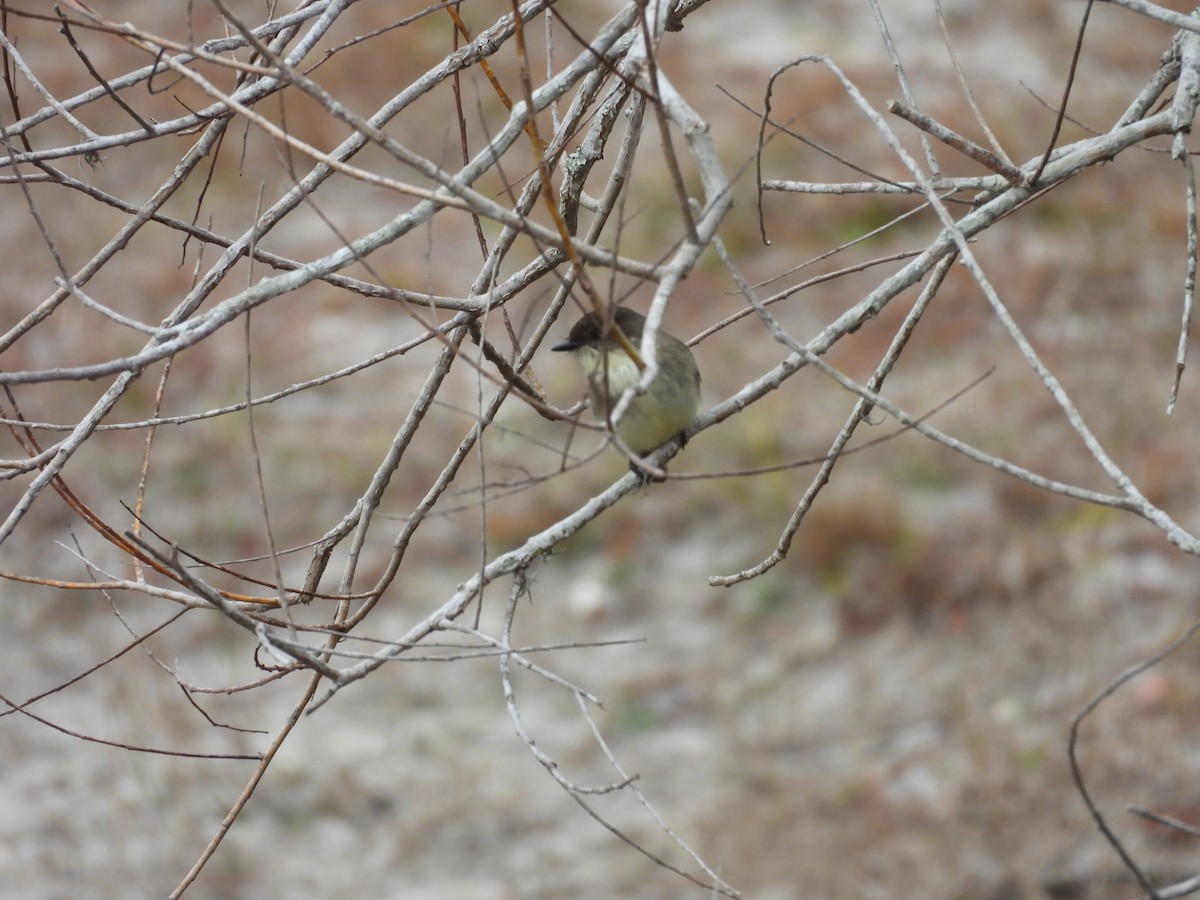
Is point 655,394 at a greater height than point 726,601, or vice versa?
point 726,601

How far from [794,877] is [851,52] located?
8159mm

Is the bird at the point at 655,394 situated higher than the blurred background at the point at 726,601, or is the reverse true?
the blurred background at the point at 726,601

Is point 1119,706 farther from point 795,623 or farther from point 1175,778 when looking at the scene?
point 795,623

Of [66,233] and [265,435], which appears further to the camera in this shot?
[66,233]

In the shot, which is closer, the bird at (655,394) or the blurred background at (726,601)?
the bird at (655,394)

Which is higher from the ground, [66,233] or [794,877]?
[66,233]

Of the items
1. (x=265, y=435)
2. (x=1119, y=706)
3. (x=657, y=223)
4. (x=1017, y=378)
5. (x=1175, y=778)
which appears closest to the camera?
(x=1175, y=778)

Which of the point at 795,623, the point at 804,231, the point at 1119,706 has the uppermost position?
the point at 804,231

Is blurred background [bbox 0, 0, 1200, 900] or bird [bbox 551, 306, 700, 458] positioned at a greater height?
blurred background [bbox 0, 0, 1200, 900]

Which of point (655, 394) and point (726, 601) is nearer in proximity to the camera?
point (655, 394)

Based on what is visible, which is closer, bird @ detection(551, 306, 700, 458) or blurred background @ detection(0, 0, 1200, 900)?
bird @ detection(551, 306, 700, 458)

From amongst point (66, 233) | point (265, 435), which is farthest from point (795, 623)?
point (66, 233)

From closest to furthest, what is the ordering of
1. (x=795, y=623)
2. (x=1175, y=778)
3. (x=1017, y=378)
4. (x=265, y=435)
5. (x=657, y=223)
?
1. (x=1175, y=778)
2. (x=795, y=623)
3. (x=1017, y=378)
4. (x=265, y=435)
5. (x=657, y=223)

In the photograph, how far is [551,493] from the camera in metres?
8.60
